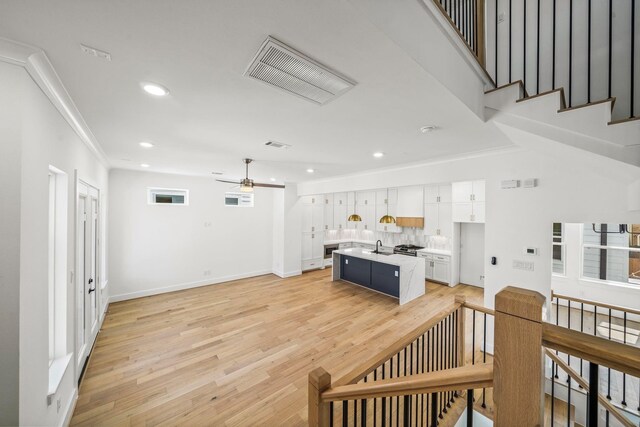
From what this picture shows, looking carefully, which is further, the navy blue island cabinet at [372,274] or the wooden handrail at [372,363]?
the navy blue island cabinet at [372,274]

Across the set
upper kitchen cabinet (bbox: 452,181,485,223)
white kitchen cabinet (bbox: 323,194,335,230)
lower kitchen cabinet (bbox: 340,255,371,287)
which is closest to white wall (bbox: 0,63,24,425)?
lower kitchen cabinet (bbox: 340,255,371,287)

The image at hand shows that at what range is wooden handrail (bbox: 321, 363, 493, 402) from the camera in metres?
0.80

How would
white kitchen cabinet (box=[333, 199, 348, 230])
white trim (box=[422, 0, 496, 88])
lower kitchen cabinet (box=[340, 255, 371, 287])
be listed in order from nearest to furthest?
white trim (box=[422, 0, 496, 88]) → lower kitchen cabinet (box=[340, 255, 371, 287]) → white kitchen cabinet (box=[333, 199, 348, 230])

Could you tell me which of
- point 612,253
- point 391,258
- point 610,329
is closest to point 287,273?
point 391,258

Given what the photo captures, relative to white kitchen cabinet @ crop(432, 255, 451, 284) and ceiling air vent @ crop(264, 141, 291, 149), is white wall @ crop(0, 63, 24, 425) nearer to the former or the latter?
ceiling air vent @ crop(264, 141, 291, 149)

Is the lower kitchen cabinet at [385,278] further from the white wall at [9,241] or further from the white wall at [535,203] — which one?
the white wall at [9,241]

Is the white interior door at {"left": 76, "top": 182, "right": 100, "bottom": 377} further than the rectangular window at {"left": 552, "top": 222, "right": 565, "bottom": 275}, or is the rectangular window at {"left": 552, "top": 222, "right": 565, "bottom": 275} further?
the rectangular window at {"left": 552, "top": 222, "right": 565, "bottom": 275}

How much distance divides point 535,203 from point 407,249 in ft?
14.1

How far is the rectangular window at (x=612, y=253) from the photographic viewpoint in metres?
4.47

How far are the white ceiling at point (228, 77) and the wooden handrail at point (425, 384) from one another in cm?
145

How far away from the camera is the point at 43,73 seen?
154 cm

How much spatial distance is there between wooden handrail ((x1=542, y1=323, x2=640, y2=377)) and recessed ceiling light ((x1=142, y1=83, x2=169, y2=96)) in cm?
234

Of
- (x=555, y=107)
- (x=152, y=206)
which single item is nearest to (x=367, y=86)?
(x=555, y=107)

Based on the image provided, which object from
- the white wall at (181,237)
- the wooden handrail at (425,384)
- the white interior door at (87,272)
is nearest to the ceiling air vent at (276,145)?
the white interior door at (87,272)
